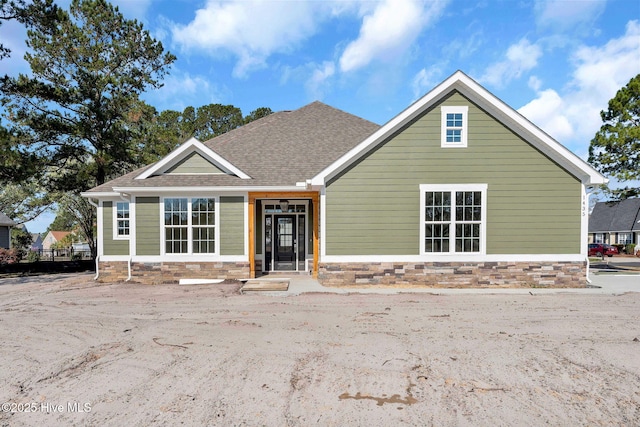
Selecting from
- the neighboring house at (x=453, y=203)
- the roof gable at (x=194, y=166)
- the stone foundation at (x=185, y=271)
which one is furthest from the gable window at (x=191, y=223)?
the neighboring house at (x=453, y=203)

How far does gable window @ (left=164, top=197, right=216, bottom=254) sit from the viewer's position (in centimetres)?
1053

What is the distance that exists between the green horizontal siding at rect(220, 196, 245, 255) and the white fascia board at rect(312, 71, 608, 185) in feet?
8.88

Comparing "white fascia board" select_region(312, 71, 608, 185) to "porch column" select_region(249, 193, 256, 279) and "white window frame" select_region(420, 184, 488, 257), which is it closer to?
"white window frame" select_region(420, 184, 488, 257)

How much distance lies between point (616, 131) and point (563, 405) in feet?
64.4

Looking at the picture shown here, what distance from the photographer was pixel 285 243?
11953 mm

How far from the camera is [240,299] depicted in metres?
8.39

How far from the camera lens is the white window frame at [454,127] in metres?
9.77

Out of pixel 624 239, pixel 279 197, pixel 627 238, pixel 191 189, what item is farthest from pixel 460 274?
pixel 624 239

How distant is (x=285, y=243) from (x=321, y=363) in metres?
7.61

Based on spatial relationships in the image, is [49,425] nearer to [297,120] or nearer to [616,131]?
[297,120]

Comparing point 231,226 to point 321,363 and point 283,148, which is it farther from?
point 321,363

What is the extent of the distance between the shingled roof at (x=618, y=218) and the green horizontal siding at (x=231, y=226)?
4611cm

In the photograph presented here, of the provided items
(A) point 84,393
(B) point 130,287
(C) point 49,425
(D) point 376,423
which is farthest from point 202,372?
(B) point 130,287

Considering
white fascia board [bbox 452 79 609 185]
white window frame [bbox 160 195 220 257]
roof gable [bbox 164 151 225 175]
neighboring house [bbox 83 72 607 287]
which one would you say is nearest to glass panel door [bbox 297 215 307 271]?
neighboring house [bbox 83 72 607 287]
